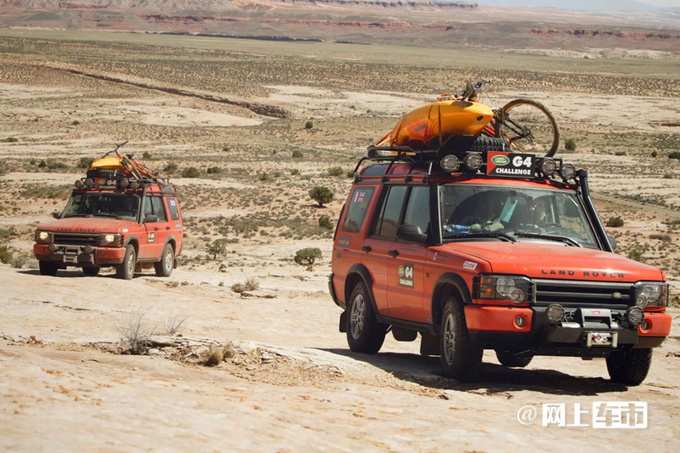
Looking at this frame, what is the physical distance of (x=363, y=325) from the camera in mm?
10891

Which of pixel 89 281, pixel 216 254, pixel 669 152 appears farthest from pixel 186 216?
pixel 669 152

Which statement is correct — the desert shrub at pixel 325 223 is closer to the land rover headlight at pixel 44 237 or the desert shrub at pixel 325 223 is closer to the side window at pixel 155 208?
the side window at pixel 155 208

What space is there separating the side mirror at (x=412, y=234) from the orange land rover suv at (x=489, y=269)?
0.02 meters

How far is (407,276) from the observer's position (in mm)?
9812

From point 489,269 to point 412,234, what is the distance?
3.76 ft

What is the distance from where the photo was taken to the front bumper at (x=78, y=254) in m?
17.4

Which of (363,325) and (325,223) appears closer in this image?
(363,325)

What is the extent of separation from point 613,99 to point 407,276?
92756 millimetres

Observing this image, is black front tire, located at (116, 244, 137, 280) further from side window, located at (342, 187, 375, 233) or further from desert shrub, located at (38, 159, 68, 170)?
desert shrub, located at (38, 159, 68, 170)

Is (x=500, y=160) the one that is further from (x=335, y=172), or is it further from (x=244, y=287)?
(x=335, y=172)

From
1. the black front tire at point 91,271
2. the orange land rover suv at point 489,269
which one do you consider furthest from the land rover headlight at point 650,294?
the black front tire at point 91,271

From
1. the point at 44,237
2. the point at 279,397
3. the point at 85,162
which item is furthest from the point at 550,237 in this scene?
the point at 85,162

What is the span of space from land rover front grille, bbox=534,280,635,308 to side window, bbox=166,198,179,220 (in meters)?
13.0

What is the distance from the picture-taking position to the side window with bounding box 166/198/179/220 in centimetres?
2038
